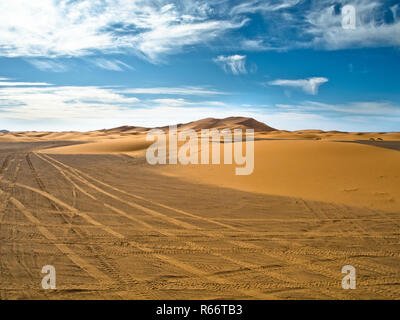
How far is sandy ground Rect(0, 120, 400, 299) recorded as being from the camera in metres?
3.27

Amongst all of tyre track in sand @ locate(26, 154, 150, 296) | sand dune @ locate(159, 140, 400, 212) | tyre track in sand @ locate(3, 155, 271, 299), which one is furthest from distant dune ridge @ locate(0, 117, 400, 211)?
tyre track in sand @ locate(26, 154, 150, 296)

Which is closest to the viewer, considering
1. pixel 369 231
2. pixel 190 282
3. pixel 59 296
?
pixel 59 296

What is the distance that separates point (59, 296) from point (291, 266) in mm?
3167

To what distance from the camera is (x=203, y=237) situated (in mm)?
4742

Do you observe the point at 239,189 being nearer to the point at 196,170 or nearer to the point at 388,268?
the point at 196,170

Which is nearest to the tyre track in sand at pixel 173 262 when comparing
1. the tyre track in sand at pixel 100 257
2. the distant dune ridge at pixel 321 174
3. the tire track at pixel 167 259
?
the tire track at pixel 167 259

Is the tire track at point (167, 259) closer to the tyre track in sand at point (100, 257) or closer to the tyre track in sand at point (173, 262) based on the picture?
the tyre track in sand at point (173, 262)

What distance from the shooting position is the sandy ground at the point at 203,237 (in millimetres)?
3271

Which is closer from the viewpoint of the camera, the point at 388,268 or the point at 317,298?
the point at 317,298

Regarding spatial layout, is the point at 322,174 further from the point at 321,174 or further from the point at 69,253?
the point at 69,253

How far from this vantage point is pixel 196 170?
12.6m

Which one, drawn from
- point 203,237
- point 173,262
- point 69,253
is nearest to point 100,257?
point 69,253

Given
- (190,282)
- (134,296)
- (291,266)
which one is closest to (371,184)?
(291,266)

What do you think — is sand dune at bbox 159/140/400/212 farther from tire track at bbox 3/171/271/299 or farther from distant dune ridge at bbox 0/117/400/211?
tire track at bbox 3/171/271/299
